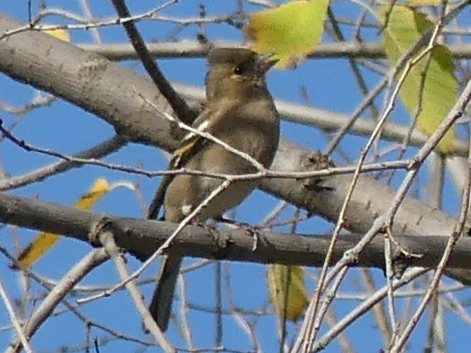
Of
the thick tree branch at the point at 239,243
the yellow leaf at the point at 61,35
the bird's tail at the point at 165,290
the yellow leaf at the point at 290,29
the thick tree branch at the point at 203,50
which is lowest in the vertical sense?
the thick tree branch at the point at 239,243

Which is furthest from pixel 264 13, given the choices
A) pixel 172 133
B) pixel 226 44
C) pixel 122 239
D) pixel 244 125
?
pixel 226 44

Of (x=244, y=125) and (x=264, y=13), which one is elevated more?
(x=244, y=125)

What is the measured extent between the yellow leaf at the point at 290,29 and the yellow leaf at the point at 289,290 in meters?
1.03

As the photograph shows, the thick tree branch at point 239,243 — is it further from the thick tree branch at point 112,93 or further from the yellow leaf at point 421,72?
the thick tree branch at point 112,93

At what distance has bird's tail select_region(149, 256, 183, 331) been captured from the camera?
448 cm

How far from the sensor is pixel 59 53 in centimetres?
385

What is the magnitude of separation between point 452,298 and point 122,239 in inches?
109

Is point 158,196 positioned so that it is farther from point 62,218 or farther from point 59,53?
point 62,218

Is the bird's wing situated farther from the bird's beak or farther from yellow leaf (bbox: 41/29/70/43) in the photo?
yellow leaf (bbox: 41/29/70/43)

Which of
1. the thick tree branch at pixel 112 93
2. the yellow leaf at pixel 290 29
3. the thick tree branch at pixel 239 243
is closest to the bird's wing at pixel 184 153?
the thick tree branch at pixel 112 93

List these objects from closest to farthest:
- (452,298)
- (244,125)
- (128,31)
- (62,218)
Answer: (62,218), (128,31), (244,125), (452,298)

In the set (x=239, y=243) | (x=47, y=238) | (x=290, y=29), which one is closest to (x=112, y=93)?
(x=47, y=238)

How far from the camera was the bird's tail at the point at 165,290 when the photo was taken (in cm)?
448

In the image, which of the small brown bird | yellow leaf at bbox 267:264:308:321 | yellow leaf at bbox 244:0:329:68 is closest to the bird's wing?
the small brown bird
